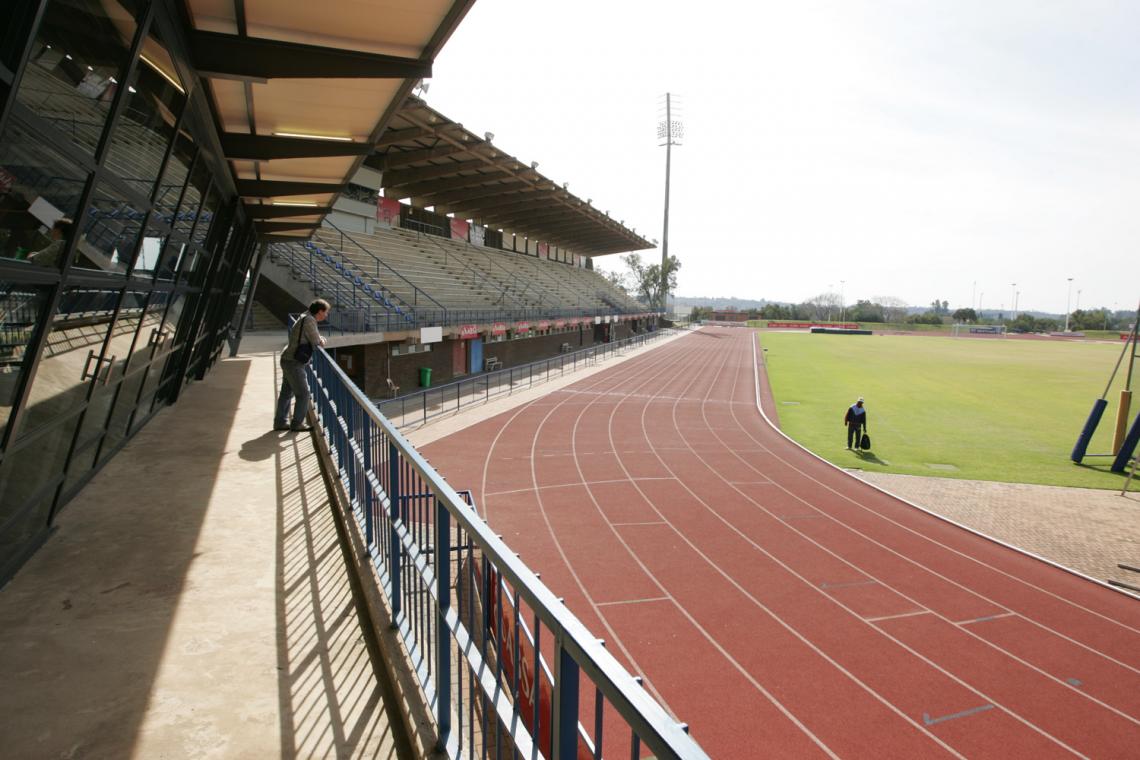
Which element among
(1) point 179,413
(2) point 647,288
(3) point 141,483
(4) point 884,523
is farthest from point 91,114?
(2) point 647,288

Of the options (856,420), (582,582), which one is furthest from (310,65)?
(856,420)

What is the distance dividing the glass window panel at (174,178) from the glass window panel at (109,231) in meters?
0.41

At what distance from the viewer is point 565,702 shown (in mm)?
1636

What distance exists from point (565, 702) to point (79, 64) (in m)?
3.83

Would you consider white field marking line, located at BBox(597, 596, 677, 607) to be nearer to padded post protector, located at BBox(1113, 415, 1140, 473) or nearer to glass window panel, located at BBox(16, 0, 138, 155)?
glass window panel, located at BBox(16, 0, 138, 155)

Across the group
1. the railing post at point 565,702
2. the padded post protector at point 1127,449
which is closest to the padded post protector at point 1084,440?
the padded post protector at point 1127,449

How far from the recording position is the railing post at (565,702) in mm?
1613

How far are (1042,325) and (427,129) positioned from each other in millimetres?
144374

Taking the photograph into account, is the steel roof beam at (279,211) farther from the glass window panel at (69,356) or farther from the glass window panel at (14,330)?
the glass window panel at (14,330)

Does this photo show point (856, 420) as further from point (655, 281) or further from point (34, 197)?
point (655, 281)

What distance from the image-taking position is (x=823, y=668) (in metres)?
8.55

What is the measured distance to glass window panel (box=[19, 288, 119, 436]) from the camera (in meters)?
3.82

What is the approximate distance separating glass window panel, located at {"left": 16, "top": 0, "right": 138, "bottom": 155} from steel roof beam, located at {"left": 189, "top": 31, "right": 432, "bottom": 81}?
0.96 metres

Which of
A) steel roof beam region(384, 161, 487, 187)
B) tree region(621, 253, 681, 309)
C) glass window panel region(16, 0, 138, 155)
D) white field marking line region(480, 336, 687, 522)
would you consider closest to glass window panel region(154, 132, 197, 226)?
glass window panel region(16, 0, 138, 155)
